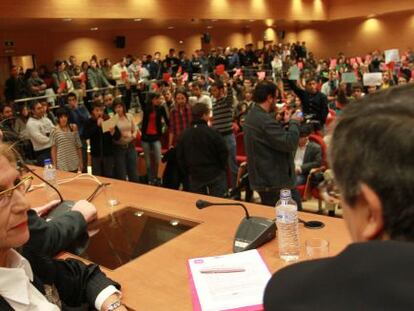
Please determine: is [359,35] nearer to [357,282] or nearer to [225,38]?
[225,38]

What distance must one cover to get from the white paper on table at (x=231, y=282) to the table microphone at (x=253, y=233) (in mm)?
67

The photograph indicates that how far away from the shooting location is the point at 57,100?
1177 centimetres

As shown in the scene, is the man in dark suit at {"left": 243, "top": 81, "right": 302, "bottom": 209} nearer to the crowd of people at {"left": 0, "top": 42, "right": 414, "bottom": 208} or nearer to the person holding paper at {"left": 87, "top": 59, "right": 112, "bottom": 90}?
the crowd of people at {"left": 0, "top": 42, "right": 414, "bottom": 208}

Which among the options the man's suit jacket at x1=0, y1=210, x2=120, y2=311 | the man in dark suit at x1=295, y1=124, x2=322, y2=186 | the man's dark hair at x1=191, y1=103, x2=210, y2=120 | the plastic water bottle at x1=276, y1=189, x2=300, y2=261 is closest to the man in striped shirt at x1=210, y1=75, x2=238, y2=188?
the man in dark suit at x1=295, y1=124, x2=322, y2=186

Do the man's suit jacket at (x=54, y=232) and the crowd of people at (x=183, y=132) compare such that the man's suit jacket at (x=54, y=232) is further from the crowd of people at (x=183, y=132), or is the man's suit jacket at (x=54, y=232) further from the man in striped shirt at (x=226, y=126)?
the man in striped shirt at (x=226, y=126)

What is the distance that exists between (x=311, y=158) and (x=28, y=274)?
4578mm

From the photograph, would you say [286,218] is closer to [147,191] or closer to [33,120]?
[147,191]

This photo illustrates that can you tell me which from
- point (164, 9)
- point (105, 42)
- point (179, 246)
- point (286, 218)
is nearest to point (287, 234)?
point (286, 218)

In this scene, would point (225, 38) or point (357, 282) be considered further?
point (225, 38)

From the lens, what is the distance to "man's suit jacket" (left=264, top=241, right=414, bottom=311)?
65cm

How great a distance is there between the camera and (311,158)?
5738 millimetres

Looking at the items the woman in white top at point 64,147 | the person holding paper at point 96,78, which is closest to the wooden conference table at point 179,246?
the woman in white top at point 64,147

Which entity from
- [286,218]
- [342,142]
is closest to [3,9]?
[286,218]

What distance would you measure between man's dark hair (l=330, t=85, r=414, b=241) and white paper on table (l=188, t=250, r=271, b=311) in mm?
973
